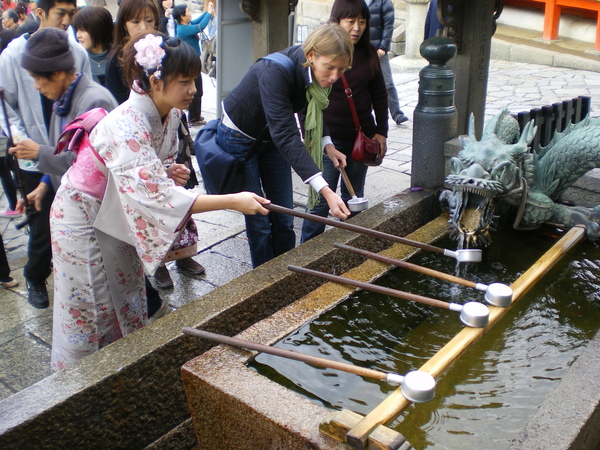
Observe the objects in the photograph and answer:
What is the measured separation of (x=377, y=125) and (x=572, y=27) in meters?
9.52

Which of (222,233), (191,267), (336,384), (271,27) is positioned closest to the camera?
(336,384)

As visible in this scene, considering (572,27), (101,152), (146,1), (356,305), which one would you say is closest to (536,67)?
(572,27)

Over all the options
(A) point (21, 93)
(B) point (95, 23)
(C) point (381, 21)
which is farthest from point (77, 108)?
(C) point (381, 21)

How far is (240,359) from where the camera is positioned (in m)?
2.44

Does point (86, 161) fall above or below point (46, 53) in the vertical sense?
below

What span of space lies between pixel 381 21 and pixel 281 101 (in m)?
4.50

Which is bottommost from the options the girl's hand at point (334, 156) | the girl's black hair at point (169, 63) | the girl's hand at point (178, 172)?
the girl's hand at point (334, 156)

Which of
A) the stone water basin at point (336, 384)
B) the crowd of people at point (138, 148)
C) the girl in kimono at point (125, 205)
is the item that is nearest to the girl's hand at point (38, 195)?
the crowd of people at point (138, 148)

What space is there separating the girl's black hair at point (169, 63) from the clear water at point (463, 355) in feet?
4.05

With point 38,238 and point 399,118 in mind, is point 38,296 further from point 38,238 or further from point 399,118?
point 399,118

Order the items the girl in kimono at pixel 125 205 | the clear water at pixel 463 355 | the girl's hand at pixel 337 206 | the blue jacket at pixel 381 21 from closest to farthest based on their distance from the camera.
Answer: the clear water at pixel 463 355, the girl in kimono at pixel 125 205, the girl's hand at pixel 337 206, the blue jacket at pixel 381 21

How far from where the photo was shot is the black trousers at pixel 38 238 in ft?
12.2

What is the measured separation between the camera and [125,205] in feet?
8.27

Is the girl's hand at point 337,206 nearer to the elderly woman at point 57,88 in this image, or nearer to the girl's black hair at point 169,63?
the girl's black hair at point 169,63
